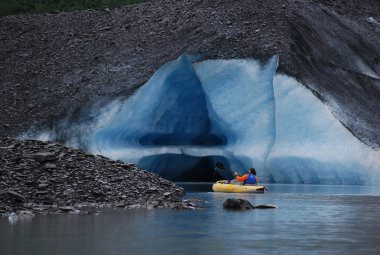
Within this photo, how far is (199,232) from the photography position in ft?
41.8

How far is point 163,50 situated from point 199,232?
23.0m

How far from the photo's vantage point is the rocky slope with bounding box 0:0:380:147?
33.7 m

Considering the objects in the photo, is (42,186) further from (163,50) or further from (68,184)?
(163,50)

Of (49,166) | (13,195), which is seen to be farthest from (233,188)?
(13,195)

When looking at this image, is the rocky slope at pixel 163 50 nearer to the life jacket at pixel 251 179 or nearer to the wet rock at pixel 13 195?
the life jacket at pixel 251 179

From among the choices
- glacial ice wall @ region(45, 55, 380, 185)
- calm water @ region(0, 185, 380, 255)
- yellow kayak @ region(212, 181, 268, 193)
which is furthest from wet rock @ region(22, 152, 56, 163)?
glacial ice wall @ region(45, 55, 380, 185)

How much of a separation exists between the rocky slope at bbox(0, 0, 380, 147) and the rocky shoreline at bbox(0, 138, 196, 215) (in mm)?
13328

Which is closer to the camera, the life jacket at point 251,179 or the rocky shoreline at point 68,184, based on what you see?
the rocky shoreline at point 68,184

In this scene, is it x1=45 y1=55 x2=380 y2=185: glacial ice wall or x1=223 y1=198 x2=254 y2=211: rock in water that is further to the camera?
x1=45 y1=55 x2=380 y2=185: glacial ice wall

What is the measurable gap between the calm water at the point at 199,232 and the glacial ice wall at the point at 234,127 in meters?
12.9

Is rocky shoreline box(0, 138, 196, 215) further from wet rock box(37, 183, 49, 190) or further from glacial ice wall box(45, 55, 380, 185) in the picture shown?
glacial ice wall box(45, 55, 380, 185)

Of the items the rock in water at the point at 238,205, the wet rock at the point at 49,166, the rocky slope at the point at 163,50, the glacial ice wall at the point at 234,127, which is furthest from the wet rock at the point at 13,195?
the rocky slope at the point at 163,50

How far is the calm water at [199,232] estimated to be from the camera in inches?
423

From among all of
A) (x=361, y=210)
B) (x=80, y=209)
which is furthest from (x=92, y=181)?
(x=361, y=210)
